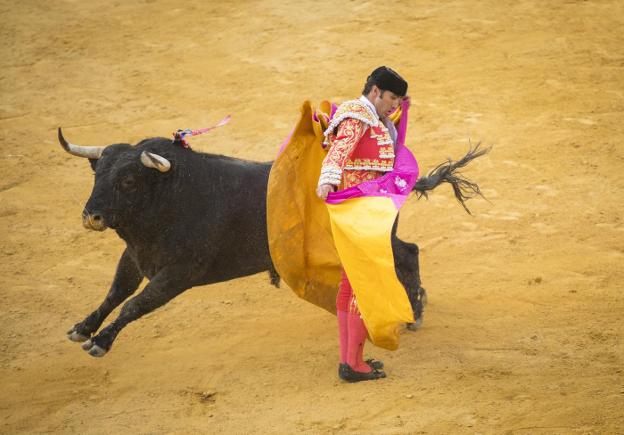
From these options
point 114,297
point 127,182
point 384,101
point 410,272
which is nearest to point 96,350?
point 114,297

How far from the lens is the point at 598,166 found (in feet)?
25.3

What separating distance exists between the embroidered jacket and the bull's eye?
114 centimetres

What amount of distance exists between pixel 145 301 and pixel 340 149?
4.81 ft

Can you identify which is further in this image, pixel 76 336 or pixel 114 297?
pixel 114 297

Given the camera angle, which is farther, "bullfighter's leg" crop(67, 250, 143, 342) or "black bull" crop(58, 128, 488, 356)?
"bullfighter's leg" crop(67, 250, 143, 342)

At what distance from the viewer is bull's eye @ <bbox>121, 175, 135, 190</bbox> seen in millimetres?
4992

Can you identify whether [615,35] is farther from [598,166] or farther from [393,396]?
[393,396]

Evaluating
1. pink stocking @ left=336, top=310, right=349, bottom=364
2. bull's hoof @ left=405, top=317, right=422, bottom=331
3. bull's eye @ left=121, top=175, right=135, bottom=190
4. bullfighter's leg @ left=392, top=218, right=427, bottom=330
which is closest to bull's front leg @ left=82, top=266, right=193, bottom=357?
bull's eye @ left=121, top=175, right=135, bottom=190

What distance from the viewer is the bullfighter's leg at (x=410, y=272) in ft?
17.7

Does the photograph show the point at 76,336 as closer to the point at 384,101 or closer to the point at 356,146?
the point at 356,146

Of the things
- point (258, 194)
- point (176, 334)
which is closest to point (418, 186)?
point (258, 194)

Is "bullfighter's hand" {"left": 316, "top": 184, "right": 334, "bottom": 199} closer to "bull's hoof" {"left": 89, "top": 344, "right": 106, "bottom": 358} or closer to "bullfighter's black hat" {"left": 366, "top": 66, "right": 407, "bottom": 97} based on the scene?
"bullfighter's black hat" {"left": 366, "top": 66, "right": 407, "bottom": 97}

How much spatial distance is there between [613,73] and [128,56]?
18.4 ft

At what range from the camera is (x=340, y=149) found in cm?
452
